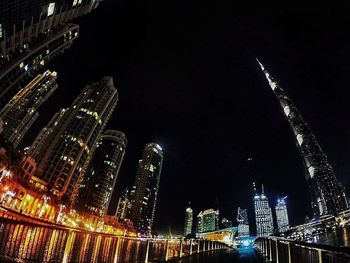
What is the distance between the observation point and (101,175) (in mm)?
147875

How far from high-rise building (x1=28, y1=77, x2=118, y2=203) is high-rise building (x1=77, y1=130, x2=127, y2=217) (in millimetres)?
22434

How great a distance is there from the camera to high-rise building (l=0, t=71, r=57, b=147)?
120625 mm

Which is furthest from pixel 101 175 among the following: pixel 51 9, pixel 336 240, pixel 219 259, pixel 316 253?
pixel 316 253

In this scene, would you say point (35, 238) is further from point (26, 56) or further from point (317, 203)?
point (317, 203)

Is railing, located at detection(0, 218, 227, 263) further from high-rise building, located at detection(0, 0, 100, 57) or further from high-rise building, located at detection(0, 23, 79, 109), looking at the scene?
high-rise building, located at detection(0, 23, 79, 109)

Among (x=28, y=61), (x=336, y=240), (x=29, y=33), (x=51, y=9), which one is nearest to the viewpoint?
(x=336, y=240)

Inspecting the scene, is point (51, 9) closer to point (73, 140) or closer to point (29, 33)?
point (29, 33)

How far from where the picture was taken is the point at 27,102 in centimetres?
12494

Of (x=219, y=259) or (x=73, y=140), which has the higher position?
(x=73, y=140)

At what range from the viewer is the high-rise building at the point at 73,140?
97.4 meters

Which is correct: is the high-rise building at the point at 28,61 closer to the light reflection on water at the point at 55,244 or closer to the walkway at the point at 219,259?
the light reflection on water at the point at 55,244

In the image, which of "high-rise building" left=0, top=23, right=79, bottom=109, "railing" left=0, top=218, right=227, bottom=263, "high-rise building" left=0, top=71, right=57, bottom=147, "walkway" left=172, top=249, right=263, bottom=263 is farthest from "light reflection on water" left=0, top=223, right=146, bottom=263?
"high-rise building" left=0, top=71, right=57, bottom=147

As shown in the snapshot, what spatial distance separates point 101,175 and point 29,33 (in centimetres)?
9720

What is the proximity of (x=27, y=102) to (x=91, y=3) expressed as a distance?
249 feet
